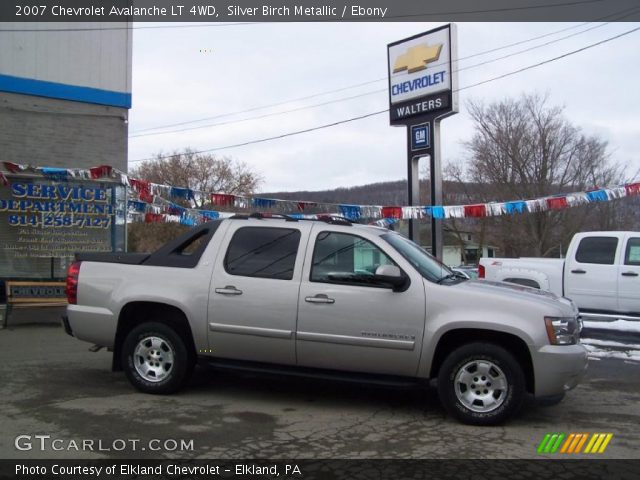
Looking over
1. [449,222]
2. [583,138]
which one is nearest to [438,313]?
[583,138]

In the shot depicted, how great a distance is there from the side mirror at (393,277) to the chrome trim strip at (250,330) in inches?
41.0

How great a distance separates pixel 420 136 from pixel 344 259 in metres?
12.9

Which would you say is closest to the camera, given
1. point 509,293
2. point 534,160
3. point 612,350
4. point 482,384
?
point 482,384

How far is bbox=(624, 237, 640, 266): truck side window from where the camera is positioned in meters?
10.3

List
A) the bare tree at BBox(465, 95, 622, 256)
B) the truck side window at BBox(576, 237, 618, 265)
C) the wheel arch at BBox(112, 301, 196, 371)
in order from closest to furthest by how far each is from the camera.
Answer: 1. the wheel arch at BBox(112, 301, 196, 371)
2. the truck side window at BBox(576, 237, 618, 265)
3. the bare tree at BBox(465, 95, 622, 256)

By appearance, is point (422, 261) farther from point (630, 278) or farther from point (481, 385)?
point (630, 278)

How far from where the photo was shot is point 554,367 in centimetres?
519

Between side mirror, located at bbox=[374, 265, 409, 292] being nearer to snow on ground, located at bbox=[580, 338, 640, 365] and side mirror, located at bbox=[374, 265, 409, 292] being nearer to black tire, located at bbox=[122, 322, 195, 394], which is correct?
black tire, located at bbox=[122, 322, 195, 394]

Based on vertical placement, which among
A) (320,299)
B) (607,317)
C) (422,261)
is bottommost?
(607,317)

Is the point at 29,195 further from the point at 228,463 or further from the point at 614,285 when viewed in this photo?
the point at 614,285

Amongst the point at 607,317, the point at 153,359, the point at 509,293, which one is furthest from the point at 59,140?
the point at 607,317

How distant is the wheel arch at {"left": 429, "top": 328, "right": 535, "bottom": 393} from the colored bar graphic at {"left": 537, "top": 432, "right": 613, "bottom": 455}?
47 cm

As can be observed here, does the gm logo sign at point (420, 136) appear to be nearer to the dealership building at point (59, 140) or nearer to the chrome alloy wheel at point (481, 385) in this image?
the dealership building at point (59, 140)

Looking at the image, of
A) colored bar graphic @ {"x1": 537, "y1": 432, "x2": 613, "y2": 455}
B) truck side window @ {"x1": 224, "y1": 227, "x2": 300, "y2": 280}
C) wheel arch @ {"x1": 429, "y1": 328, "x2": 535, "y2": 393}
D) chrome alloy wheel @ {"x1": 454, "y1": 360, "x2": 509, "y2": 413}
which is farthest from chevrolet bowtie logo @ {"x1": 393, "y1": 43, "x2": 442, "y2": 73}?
colored bar graphic @ {"x1": 537, "y1": 432, "x2": 613, "y2": 455}
